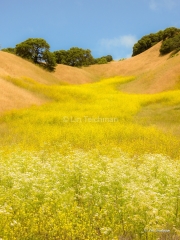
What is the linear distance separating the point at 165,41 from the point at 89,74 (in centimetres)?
2128

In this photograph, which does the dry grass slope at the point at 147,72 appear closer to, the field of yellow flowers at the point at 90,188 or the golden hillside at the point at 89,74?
the golden hillside at the point at 89,74

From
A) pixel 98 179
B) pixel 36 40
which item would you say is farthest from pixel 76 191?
pixel 36 40

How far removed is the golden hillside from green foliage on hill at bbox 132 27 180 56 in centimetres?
302

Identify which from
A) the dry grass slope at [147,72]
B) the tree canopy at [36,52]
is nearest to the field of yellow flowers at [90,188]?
the dry grass slope at [147,72]

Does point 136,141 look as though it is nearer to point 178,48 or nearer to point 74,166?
point 74,166

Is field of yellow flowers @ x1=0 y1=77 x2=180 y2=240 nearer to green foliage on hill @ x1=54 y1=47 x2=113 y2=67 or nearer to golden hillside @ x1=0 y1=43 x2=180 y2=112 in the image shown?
golden hillside @ x1=0 y1=43 x2=180 y2=112

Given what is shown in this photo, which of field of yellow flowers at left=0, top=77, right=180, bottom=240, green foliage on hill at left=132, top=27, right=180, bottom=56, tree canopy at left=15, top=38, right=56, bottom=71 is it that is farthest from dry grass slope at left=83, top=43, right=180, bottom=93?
field of yellow flowers at left=0, top=77, right=180, bottom=240

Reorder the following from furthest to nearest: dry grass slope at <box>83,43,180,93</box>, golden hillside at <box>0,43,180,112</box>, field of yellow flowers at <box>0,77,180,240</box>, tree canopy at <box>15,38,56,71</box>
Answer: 1. tree canopy at <box>15,38,56,71</box>
2. dry grass slope at <box>83,43,180,93</box>
3. golden hillside at <box>0,43,180,112</box>
4. field of yellow flowers at <box>0,77,180,240</box>

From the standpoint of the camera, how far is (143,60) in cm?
7281

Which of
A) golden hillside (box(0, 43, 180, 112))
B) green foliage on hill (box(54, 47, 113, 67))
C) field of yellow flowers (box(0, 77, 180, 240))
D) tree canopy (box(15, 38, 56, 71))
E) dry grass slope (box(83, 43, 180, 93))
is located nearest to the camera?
field of yellow flowers (box(0, 77, 180, 240))

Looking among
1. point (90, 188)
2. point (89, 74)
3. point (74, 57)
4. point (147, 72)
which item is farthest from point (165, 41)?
point (90, 188)

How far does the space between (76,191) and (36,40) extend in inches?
A: 2324

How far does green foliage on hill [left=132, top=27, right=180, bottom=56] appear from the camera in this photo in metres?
64.8

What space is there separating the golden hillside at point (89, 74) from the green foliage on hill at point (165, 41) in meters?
3.02
